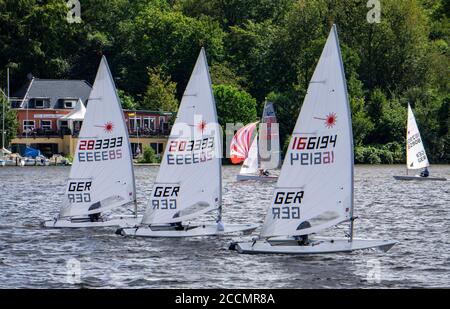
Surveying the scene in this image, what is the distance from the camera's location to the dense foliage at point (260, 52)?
136125 millimetres

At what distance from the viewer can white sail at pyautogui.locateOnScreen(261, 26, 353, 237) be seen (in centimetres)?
4162

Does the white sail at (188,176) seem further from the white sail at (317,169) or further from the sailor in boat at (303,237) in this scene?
the white sail at (317,169)

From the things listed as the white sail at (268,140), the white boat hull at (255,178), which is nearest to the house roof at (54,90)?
the white sail at (268,140)

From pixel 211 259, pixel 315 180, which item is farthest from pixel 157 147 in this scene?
A: pixel 315 180

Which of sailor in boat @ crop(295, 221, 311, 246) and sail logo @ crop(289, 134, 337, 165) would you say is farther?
sailor in boat @ crop(295, 221, 311, 246)

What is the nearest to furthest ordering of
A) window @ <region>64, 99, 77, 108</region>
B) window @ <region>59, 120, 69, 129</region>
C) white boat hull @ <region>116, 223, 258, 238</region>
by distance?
white boat hull @ <region>116, 223, 258, 238</region>, window @ <region>59, 120, 69, 129</region>, window @ <region>64, 99, 77, 108</region>

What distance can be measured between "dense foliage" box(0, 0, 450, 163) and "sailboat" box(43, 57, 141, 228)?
264 ft

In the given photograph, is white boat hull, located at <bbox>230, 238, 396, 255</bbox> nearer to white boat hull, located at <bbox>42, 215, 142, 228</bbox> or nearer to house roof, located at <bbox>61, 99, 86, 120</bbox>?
white boat hull, located at <bbox>42, 215, 142, 228</bbox>

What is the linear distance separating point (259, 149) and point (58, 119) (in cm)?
5493

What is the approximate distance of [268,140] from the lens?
94.8 meters

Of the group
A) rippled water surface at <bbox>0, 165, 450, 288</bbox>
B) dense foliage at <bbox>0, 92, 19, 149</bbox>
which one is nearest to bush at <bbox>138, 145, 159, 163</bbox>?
dense foliage at <bbox>0, 92, 19, 149</bbox>

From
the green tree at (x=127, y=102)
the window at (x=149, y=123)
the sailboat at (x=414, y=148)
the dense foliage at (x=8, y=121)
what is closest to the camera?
the sailboat at (x=414, y=148)

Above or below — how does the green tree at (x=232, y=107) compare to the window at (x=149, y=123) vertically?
above
